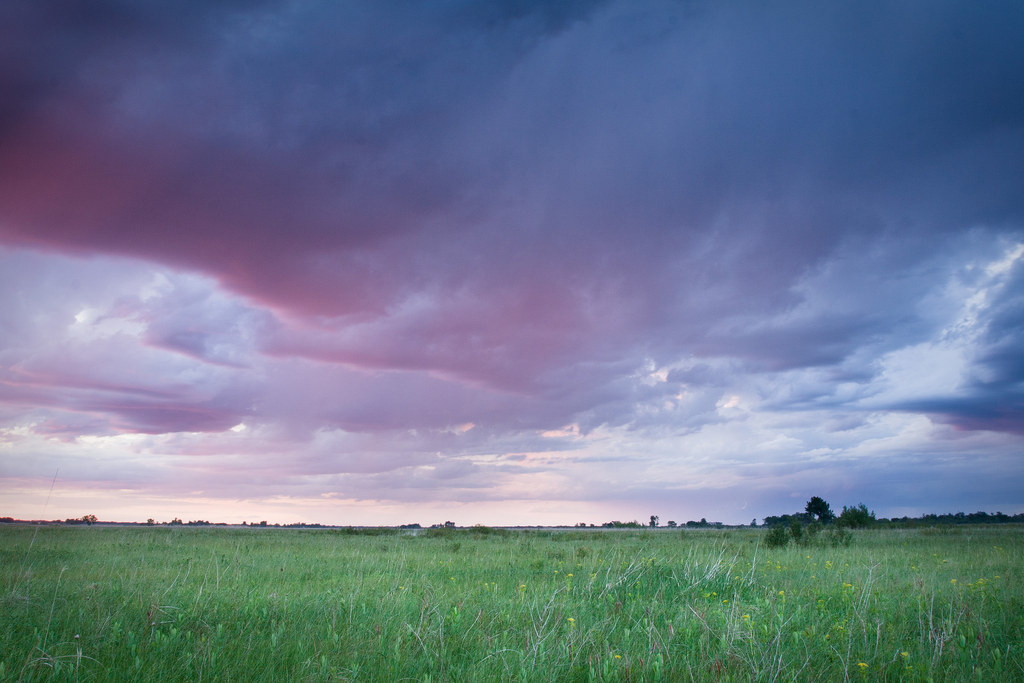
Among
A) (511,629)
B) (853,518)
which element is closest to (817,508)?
(853,518)

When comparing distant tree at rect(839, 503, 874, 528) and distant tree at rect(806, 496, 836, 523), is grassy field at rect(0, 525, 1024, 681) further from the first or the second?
distant tree at rect(806, 496, 836, 523)

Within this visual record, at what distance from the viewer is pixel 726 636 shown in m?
5.64

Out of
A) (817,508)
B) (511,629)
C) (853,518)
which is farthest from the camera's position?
(817,508)

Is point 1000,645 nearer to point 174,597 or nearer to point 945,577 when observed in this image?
point 945,577

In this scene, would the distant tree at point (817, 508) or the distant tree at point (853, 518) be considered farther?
the distant tree at point (817, 508)

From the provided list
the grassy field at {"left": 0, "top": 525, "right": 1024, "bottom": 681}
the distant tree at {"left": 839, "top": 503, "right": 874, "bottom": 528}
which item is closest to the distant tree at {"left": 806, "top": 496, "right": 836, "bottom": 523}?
the distant tree at {"left": 839, "top": 503, "right": 874, "bottom": 528}

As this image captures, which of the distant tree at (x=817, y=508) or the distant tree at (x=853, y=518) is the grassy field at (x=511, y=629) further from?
the distant tree at (x=817, y=508)

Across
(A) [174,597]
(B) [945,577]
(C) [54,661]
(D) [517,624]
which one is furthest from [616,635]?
(B) [945,577]

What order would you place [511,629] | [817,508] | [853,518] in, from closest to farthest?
[511,629], [853,518], [817,508]

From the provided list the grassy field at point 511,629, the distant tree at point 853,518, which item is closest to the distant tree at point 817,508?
the distant tree at point 853,518

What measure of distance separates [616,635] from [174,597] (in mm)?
6482

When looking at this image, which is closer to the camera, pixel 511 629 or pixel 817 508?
pixel 511 629

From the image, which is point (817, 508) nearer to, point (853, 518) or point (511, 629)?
point (853, 518)

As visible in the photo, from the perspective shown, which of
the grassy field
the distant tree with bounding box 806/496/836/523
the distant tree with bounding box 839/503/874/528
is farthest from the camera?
the distant tree with bounding box 806/496/836/523
